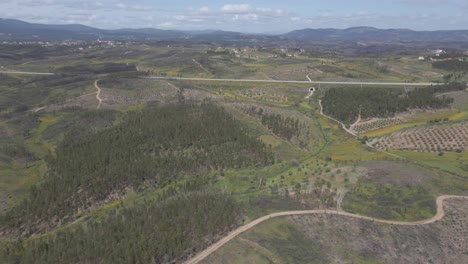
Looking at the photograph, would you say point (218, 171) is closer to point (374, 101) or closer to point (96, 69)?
point (374, 101)

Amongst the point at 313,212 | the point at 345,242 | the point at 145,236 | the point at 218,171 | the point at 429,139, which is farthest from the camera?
the point at 429,139

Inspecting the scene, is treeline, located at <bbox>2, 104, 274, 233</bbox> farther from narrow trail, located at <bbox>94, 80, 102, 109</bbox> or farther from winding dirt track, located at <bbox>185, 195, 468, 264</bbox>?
narrow trail, located at <bbox>94, 80, 102, 109</bbox>

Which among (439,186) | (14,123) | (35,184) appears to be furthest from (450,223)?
(14,123)

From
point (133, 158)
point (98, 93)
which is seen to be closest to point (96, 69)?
point (98, 93)

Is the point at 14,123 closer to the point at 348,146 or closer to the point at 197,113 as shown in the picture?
the point at 197,113

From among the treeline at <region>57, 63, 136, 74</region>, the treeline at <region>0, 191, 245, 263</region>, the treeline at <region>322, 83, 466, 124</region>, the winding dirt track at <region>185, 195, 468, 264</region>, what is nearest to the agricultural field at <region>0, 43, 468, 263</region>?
the treeline at <region>0, 191, 245, 263</region>

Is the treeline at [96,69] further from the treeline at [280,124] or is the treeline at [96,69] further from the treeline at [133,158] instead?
the treeline at [280,124]

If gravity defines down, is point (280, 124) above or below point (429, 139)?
below
